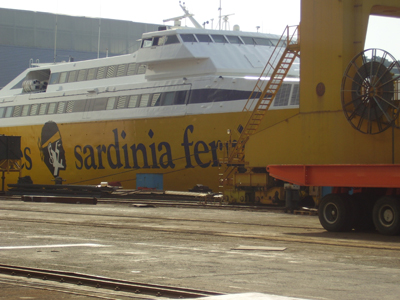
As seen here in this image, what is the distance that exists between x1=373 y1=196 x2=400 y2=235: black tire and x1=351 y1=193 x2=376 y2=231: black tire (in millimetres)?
672

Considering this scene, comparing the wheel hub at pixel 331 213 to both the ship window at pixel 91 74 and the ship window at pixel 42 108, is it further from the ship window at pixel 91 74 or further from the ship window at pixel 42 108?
the ship window at pixel 42 108

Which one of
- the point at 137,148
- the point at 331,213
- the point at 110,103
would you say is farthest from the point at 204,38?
the point at 331,213

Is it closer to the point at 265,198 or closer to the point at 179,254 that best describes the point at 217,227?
the point at 179,254

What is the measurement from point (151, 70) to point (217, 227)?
1586 centimetres

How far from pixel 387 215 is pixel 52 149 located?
23740 millimetres

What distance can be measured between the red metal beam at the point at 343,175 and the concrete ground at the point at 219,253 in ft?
3.57

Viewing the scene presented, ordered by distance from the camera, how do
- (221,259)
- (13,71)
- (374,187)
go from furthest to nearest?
1. (13,71)
2. (374,187)
3. (221,259)

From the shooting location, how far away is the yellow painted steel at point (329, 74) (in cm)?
1448

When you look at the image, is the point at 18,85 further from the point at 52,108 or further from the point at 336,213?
the point at 336,213

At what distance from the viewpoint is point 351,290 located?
649 centimetres

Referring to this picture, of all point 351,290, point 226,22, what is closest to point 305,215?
point 351,290

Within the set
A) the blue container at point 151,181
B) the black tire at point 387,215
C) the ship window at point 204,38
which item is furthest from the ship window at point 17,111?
the black tire at point 387,215

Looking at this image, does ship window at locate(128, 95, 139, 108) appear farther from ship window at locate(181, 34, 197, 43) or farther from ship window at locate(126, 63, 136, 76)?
ship window at locate(181, 34, 197, 43)

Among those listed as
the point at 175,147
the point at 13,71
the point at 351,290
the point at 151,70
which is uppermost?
the point at 13,71
